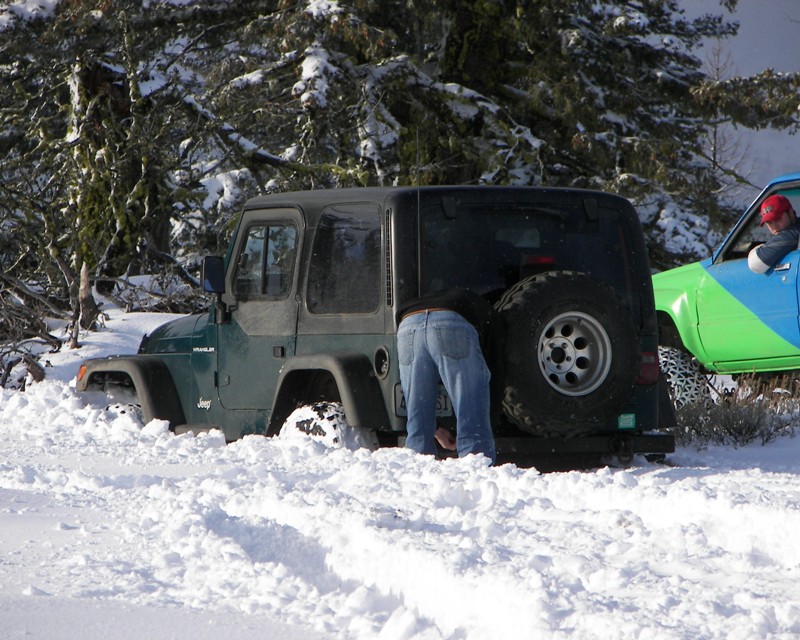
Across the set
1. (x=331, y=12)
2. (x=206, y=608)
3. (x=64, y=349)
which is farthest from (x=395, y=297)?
(x=331, y=12)

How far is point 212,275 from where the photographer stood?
7.14 meters

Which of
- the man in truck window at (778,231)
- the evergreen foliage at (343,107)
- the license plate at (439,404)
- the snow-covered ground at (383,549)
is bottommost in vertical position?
the snow-covered ground at (383,549)

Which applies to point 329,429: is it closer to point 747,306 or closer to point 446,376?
point 446,376

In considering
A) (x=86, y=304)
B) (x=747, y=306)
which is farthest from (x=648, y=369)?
(x=86, y=304)

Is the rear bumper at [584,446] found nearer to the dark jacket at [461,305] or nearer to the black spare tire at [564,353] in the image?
the black spare tire at [564,353]

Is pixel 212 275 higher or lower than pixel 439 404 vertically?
higher

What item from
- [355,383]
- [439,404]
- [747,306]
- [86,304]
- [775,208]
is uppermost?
[775,208]

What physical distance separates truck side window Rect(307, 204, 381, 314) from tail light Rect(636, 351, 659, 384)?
62.2 inches

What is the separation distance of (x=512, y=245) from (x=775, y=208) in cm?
286

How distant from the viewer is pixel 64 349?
468 inches

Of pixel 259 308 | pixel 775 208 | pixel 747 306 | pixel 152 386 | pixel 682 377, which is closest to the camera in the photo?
pixel 259 308

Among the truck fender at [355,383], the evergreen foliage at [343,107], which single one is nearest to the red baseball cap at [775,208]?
the truck fender at [355,383]

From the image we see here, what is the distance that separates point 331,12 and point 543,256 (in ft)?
37.9

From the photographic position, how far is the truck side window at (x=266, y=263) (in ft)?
22.3
